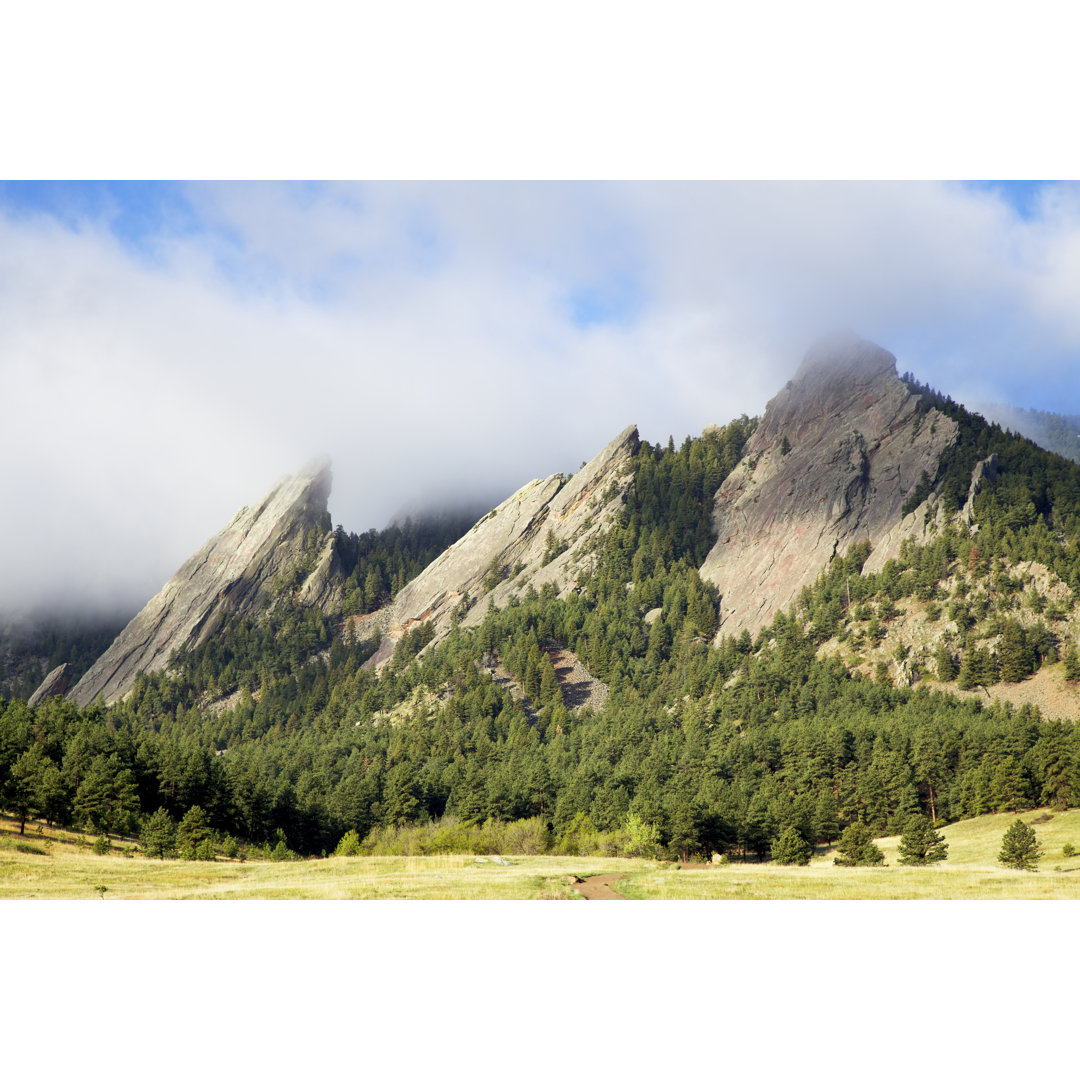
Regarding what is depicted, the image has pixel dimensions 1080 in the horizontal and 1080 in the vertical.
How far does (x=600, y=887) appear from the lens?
3559 cm

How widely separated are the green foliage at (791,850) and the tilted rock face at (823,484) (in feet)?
272

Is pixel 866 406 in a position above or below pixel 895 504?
above

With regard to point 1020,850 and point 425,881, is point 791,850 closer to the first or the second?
point 1020,850

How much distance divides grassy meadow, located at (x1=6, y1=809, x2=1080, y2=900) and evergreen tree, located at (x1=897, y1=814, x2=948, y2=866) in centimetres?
1044

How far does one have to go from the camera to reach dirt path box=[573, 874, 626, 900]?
33.6 meters

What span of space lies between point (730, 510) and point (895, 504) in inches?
1460

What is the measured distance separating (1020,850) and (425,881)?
1286 inches

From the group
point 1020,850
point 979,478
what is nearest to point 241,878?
point 1020,850

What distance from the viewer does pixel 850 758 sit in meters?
91.8

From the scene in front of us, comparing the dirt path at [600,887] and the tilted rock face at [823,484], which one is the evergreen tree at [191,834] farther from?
the tilted rock face at [823,484]

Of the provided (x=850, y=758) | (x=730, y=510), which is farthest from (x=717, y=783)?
(x=730, y=510)

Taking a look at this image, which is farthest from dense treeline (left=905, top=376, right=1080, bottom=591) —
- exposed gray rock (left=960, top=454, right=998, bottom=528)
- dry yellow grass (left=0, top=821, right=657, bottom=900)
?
dry yellow grass (left=0, top=821, right=657, bottom=900)
